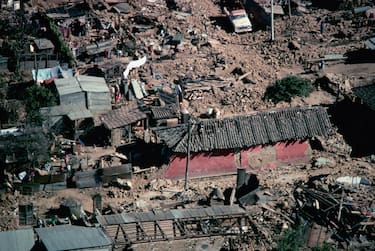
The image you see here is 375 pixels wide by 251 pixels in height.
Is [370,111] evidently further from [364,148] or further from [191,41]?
[191,41]

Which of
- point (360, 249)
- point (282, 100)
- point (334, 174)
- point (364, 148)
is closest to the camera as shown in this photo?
point (360, 249)

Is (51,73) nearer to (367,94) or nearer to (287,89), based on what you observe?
(287,89)

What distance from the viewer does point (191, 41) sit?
165 feet

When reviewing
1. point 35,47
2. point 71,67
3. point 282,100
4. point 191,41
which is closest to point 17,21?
point 35,47

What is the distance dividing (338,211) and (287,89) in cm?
1200

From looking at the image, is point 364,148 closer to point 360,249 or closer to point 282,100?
point 282,100

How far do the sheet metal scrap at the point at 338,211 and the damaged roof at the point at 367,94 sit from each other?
24.0ft

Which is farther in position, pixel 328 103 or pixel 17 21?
pixel 17 21

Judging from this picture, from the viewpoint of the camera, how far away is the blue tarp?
44991 millimetres

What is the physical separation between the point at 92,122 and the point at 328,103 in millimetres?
12973

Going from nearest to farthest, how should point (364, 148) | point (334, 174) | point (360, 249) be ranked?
point (360, 249) → point (334, 174) → point (364, 148)

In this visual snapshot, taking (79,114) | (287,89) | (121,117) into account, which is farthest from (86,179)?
(287,89)

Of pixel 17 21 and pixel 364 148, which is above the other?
pixel 17 21

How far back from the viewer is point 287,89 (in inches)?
1684
